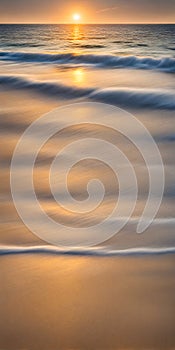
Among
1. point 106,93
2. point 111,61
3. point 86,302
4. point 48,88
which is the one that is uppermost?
point 111,61

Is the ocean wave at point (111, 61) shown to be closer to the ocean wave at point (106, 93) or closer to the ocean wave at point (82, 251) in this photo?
the ocean wave at point (106, 93)

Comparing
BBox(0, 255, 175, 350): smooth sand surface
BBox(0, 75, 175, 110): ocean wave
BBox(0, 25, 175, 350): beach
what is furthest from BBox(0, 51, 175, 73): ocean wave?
BBox(0, 255, 175, 350): smooth sand surface

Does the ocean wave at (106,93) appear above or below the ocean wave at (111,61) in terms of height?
below

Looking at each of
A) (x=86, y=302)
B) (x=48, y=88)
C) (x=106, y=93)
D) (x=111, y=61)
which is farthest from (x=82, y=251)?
(x=111, y=61)

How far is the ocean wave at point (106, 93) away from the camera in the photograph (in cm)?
718

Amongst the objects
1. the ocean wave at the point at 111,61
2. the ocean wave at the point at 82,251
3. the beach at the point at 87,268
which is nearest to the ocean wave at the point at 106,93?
the beach at the point at 87,268

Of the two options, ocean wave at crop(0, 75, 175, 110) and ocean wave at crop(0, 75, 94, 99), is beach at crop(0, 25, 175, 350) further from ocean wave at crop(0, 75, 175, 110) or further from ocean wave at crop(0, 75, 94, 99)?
ocean wave at crop(0, 75, 94, 99)

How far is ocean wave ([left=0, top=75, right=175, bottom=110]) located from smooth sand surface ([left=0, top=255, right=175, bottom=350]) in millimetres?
4647

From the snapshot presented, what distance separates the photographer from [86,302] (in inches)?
84.6

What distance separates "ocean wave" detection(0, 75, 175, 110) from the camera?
718cm

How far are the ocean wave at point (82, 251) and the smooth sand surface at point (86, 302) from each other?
0.05 metres

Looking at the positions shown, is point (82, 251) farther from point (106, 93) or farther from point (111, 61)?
point (111, 61)

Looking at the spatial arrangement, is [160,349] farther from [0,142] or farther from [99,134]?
[99,134]

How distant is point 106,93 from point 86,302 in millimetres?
6341
